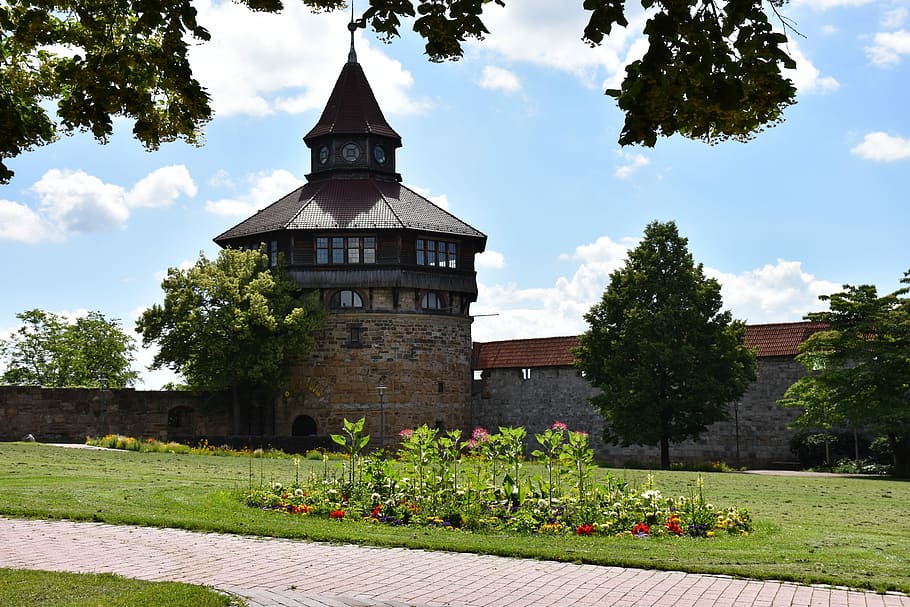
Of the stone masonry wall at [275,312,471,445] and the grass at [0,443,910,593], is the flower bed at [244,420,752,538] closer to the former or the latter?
the grass at [0,443,910,593]

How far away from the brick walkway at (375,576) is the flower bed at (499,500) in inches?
85.1

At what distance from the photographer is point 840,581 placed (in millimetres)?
9047

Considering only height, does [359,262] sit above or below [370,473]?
above

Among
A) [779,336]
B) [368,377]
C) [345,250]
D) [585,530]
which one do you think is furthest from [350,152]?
[585,530]

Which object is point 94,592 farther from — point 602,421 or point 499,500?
point 602,421

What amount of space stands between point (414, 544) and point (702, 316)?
25944 mm

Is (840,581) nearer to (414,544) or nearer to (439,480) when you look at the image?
(414,544)

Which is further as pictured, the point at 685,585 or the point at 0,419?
the point at 0,419

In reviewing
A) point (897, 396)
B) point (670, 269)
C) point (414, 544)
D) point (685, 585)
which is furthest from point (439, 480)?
point (670, 269)

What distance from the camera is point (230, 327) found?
38500 mm

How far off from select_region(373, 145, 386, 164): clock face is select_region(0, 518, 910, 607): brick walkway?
36693 millimetres

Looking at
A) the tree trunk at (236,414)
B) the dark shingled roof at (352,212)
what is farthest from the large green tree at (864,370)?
the tree trunk at (236,414)

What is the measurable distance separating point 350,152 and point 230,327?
11854mm

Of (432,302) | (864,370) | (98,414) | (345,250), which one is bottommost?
(98,414)
